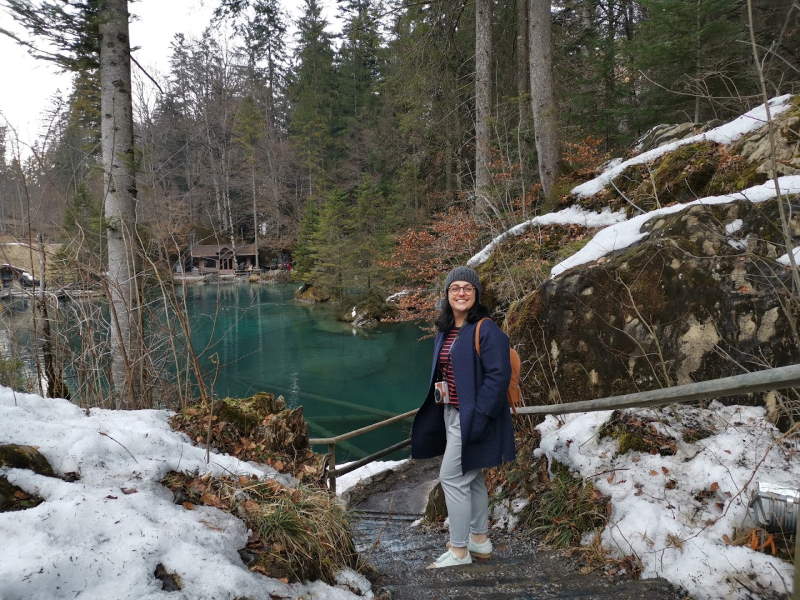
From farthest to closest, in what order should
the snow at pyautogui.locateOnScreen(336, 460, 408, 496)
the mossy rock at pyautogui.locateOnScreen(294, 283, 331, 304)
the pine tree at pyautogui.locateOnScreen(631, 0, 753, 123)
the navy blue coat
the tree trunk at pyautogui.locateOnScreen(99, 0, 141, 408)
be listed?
the mossy rock at pyautogui.locateOnScreen(294, 283, 331, 304) → the pine tree at pyautogui.locateOnScreen(631, 0, 753, 123) → the snow at pyautogui.locateOnScreen(336, 460, 408, 496) → the tree trunk at pyautogui.locateOnScreen(99, 0, 141, 408) → the navy blue coat

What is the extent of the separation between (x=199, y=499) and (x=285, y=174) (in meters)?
43.6

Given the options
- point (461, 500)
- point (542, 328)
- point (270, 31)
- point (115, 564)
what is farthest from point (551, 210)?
point (115, 564)

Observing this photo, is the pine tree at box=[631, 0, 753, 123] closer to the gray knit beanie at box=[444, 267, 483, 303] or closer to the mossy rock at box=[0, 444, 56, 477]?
the gray knit beanie at box=[444, 267, 483, 303]

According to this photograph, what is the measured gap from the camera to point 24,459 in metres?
1.85

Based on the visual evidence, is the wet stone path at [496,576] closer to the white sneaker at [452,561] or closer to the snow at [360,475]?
the white sneaker at [452,561]

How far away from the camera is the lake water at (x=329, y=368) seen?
11.6 meters

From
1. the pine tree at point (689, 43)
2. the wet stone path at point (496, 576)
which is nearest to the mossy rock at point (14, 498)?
the wet stone path at point (496, 576)

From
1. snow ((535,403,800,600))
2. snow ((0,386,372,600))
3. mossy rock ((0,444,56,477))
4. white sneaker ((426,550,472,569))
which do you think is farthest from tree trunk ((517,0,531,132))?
mossy rock ((0,444,56,477))

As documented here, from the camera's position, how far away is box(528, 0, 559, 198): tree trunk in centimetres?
891

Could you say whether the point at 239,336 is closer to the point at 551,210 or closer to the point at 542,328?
the point at 551,210

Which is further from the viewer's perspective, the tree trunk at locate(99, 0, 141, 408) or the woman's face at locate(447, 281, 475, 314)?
the tree trunk at locate(99, 0, 141, 408)

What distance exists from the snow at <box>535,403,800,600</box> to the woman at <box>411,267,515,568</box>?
754 millimetres

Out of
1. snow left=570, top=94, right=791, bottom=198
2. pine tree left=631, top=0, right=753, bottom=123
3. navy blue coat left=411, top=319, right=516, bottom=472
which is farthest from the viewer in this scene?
pine tree left=631, top=0, right=753, bottom=123

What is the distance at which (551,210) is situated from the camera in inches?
Result: 324
